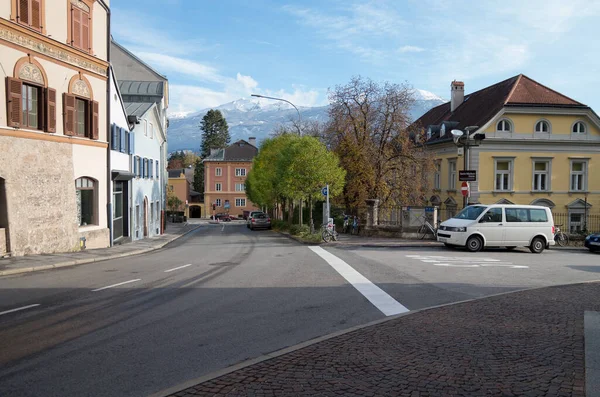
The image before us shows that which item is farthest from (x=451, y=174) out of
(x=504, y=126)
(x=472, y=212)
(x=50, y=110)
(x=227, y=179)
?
(x=227, y=179)

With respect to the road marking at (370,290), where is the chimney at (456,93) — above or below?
above

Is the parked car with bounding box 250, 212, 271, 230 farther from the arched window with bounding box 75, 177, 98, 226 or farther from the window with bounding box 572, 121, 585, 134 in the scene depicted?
the window with bounding box 572, 121, 585, 134

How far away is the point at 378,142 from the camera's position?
35.3 m

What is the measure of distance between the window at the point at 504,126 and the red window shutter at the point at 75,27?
28982 millimetres

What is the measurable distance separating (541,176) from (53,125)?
33726 mm

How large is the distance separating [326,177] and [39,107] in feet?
52.8

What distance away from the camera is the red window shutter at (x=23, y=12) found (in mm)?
17484

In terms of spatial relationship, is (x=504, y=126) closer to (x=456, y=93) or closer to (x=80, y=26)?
(x=456, y=93)

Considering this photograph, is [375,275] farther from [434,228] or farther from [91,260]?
[434,228]

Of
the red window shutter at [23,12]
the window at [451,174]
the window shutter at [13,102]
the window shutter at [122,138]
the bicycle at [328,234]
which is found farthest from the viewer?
the window at [451,174]

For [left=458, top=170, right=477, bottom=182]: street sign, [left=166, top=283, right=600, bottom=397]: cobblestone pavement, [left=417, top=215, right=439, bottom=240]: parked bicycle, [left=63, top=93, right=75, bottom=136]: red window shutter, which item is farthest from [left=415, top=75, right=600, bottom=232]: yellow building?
[left=166, top=283, right=600, bottom=397]: cobblestone pavement

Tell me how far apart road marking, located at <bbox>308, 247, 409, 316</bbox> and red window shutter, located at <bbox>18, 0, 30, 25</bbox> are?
44.5ft

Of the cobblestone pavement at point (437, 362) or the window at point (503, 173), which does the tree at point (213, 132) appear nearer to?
the window at point (503, 173)

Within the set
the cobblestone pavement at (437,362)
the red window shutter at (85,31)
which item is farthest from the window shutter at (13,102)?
the cobblestone pavement at (437,362)
